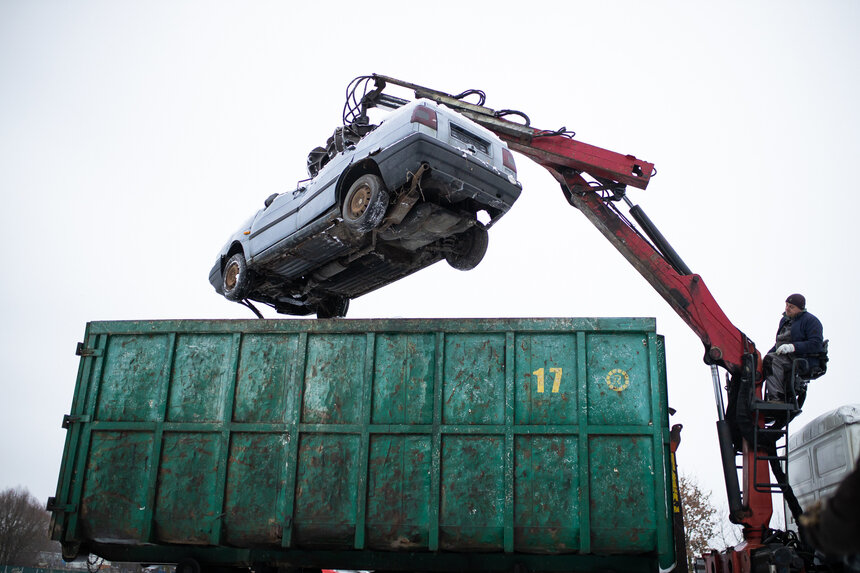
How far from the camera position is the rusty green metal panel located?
4.96 metres

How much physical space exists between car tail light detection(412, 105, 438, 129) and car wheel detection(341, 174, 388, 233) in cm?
77

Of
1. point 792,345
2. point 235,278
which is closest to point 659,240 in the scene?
point 792,345

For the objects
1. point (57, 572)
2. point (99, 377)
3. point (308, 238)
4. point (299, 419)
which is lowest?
point (57, 572)

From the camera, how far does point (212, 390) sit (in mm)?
5652

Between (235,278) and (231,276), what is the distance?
0.14m

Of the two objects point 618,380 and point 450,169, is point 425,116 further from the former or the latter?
point 618,380

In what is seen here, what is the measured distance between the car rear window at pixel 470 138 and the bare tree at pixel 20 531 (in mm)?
50303

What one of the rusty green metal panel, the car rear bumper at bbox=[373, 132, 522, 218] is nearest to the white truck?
the rusty green metal panel

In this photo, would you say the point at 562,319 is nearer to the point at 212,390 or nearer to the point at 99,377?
the point at 212,390

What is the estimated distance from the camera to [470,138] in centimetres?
685

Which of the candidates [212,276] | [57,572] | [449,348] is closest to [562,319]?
[449,348]

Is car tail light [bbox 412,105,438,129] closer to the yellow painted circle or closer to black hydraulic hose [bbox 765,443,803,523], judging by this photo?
the yellow painted circle

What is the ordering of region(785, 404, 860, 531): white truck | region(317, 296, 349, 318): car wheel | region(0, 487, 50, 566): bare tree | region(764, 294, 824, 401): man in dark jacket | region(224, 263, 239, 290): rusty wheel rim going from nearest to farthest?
region(785, 404, 860, 531): white truck, region(764, 294, 824, 401): man in dark jacket, region(224, 263, 239, 290): rusty wheel rim, region(317, 296, 349, 318): car wheel, region(0, 487, 50, 566): bare tree

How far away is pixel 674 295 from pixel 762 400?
55.2 inches
